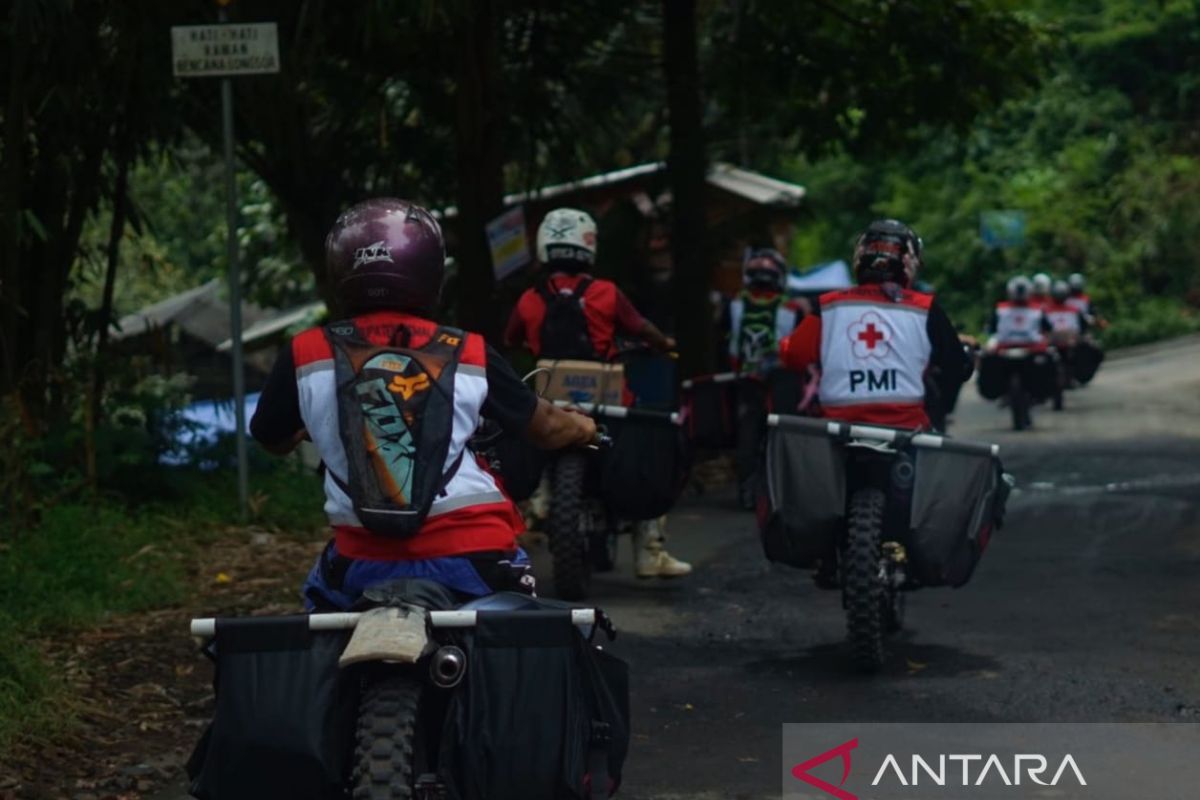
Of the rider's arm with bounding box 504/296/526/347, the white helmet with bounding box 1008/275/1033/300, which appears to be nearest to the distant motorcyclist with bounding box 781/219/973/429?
the rider's arm with bounding box 504/296/526/347

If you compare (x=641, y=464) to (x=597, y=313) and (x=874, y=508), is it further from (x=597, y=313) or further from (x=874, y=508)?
(x=874, y=508)

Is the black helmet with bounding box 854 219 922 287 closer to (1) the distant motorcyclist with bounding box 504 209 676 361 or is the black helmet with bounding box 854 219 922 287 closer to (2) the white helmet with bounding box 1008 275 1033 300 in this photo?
(1) the distant motorcyclist with bounding box 504 209 676 361

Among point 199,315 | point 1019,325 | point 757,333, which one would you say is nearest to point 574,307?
point 757,333

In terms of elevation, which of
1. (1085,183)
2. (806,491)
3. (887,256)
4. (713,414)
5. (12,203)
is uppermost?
(1085,183)

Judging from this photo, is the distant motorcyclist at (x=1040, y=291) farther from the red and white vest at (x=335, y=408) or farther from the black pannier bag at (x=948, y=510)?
the red and white vest at (x=335, y=408)

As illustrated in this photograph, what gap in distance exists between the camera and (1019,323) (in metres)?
26.1

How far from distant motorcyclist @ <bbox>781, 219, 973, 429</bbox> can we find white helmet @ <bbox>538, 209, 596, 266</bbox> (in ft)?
7.05

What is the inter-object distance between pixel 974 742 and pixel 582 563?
3566 mm

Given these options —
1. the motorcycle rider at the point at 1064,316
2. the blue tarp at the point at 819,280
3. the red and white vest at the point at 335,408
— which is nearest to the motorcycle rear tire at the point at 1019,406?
the motorcycle rider at the point at 1064,316

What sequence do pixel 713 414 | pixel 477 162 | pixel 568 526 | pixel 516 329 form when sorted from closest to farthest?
pixel 568 526 → pixel 516 329 → pixel 477 162 → pixel 713 414

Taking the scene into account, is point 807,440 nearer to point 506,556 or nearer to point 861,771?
point 861,771

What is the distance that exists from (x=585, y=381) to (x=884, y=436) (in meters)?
2.62

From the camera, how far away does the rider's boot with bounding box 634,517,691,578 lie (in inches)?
487

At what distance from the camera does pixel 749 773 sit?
7602mm
